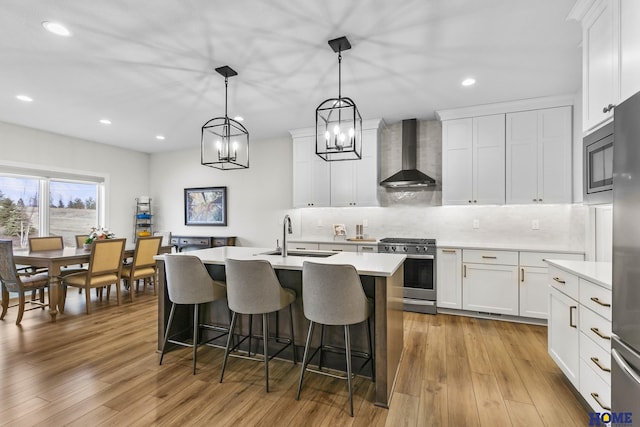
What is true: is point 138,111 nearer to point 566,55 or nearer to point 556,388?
point 566,55

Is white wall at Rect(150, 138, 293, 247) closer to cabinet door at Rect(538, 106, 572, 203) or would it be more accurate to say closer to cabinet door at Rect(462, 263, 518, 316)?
cabinet door at Rect(462, 263, 518, 316)

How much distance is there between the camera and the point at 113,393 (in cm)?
225

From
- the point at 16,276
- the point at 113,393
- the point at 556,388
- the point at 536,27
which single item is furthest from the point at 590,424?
the point at 16,276

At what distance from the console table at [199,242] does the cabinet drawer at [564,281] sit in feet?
16.3

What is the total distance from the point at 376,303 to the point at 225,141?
2.16 m

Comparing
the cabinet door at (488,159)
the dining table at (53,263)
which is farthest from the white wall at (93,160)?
the cabinet door at (488,159)

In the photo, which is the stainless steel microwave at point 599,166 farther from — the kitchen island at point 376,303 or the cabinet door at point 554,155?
the cabinet door at point 554,155

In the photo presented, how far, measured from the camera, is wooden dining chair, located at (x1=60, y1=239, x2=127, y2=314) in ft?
13.3

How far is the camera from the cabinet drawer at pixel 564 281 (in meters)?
2.15

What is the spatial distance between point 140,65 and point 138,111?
1539mm

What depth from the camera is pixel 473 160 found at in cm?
417

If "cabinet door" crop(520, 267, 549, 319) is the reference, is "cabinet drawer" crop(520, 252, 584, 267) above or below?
above

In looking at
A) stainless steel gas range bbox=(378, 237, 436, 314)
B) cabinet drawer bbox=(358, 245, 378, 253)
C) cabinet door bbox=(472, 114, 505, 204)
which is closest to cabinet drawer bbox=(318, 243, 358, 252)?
cabinet drawer bbox=(358, 245, 378, 253)

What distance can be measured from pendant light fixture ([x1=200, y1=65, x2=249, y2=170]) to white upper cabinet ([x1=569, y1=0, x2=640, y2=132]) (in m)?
2.61
